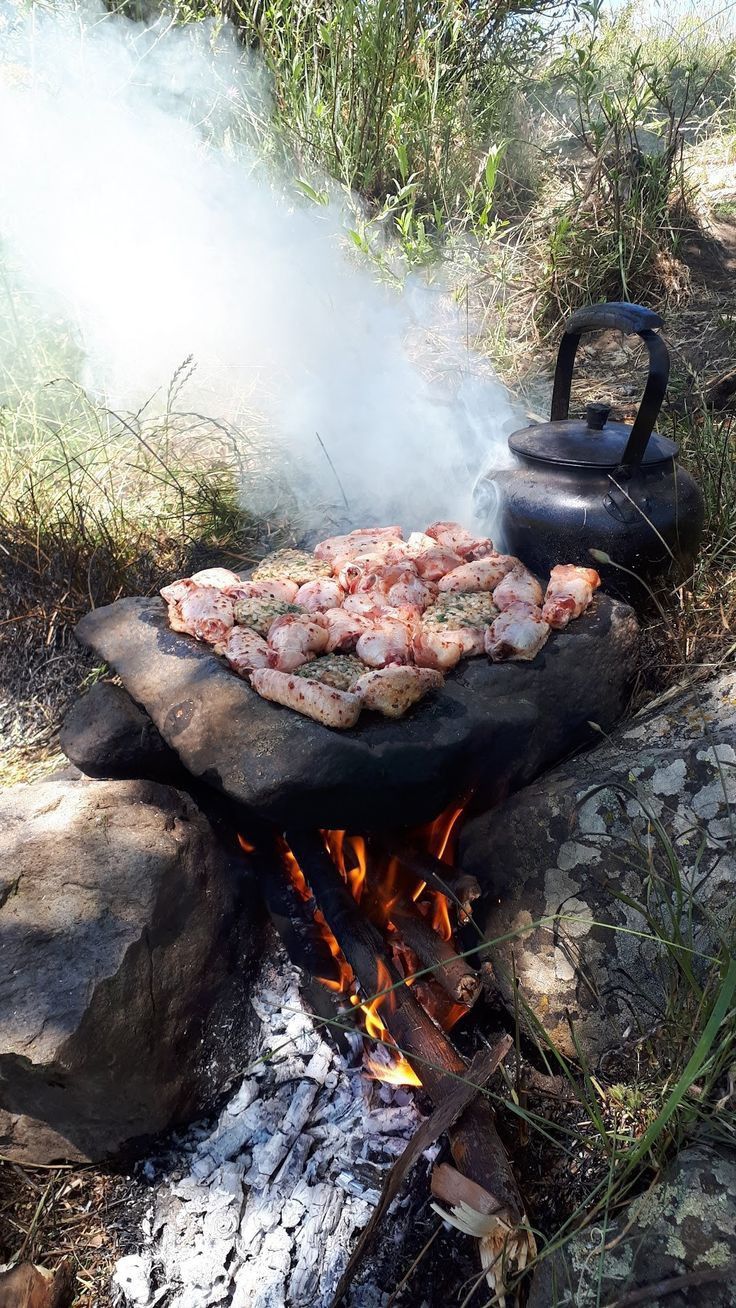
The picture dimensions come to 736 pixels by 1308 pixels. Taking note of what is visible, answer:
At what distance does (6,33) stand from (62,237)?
140 centimetres

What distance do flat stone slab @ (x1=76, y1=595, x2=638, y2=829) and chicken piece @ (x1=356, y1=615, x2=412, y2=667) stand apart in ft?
0.59

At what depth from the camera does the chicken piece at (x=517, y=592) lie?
274 centimetres

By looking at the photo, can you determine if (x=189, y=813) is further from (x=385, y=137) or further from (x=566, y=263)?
(x=385, y=137)

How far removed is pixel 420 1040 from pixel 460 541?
6.15 ft

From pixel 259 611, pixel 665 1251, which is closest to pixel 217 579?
pixel 259 611

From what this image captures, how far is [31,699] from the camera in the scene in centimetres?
364

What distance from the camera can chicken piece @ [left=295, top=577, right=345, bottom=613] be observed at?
283cm

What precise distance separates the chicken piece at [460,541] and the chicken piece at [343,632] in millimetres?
679

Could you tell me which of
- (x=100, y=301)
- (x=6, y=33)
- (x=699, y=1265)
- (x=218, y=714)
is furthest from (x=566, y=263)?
(x=699, y=1265)

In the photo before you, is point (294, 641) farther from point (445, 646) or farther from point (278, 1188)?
point (278, 1188)

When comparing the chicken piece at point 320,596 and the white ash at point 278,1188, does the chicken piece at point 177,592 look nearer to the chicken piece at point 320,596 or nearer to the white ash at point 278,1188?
the chicken piece at point 320,596

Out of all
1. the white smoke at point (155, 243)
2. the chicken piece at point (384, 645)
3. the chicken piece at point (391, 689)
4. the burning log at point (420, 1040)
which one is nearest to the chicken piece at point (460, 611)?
the chicken piece at point (384, 645)

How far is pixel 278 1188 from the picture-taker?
202 cm

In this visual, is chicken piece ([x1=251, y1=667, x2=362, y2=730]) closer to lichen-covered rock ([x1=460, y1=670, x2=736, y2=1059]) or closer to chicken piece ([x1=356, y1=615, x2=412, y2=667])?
chicken piece ([x1=356, y1=615, x2=412, y2=667])
